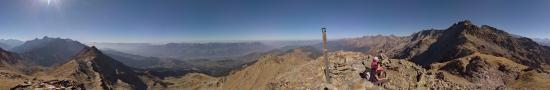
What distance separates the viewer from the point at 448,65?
13075 cm

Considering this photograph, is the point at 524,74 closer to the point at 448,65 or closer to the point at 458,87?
the point at 448,65

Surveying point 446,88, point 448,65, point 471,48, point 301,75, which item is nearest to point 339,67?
point 301,75

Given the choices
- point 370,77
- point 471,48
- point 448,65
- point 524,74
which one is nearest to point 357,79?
point 370,77

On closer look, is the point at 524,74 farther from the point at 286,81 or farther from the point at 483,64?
the point at 286,81

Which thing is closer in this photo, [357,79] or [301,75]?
→ [357,79]

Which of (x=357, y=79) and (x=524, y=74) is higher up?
(x=357, y=79)

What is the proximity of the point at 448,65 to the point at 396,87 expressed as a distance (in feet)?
350

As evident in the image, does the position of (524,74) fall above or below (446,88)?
below

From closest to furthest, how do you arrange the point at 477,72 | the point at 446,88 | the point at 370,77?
the point at 370,77
the point at 446,88
the point at 477,72

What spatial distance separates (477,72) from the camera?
110m

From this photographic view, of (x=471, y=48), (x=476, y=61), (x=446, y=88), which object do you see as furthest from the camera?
(x=471, y=48)

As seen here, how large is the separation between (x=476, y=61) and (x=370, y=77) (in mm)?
99176

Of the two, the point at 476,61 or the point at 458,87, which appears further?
the point at 476,61

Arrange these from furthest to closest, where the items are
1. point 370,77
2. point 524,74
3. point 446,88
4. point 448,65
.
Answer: point 448,65
point 524,74
point 446,88
point 370,77
